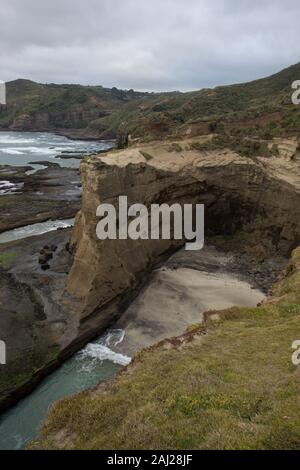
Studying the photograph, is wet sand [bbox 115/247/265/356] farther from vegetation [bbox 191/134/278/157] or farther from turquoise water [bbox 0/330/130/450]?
vegetation [bbox 191/134/278/157]

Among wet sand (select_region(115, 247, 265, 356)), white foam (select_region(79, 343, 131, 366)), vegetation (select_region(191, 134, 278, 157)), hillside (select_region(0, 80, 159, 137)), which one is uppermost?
hillside (select_region(0, 80, 159, 137))

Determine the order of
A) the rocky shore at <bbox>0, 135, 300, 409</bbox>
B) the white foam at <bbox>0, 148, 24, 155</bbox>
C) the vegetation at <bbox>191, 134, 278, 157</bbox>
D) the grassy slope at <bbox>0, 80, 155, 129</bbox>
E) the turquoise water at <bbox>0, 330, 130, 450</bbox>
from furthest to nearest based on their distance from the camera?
the grassy slope at <bbox>0, 80, 155, 129</bbox> → the white foam at <bbox>0, 148, 24, 155</bbox> → the vegetation at <bbox>191, 134, 278, 157</bbox> → the rocky shore at <bbox>0, 135, 300, 409</bbox> → the turquoise water at <bbox>0, 330, 130, 450</bbox>

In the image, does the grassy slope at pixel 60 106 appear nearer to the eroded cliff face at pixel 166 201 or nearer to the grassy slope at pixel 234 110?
the grassy slope at pixel 234 110

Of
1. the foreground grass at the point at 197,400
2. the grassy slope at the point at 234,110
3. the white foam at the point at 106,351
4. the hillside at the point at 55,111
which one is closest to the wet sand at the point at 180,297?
the white foam at the point at 106,351

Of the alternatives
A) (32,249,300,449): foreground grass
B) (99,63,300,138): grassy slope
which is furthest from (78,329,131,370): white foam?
(99,63,300,138): grassy slope

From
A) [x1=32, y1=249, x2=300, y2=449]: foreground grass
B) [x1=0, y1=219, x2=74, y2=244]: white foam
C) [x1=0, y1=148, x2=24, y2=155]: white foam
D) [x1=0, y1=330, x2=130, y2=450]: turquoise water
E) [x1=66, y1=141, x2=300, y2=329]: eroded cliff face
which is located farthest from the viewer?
[x1=0, y1=148, x2=24, y2=155]: white foam

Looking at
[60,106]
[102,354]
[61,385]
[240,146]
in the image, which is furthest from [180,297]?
[60,106]

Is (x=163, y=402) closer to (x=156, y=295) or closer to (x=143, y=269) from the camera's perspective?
(x=156, y=295)

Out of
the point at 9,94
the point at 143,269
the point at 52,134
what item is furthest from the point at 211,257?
the point at 9,94
